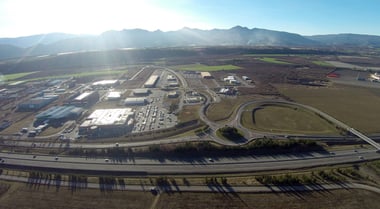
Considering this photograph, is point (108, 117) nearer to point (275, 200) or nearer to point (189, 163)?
point (189, 163)

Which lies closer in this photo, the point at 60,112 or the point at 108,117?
the point at 108,117

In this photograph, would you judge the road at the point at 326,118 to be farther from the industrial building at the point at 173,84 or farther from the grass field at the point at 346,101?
the industrial building at the point at 173,84

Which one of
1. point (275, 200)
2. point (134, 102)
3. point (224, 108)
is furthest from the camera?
point (134, 102)

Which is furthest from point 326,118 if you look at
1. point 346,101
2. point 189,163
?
point 189,163

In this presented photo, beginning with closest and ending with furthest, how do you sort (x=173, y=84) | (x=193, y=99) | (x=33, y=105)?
(x=33, y=105), (x=193, y=99), (x=173, y=84)

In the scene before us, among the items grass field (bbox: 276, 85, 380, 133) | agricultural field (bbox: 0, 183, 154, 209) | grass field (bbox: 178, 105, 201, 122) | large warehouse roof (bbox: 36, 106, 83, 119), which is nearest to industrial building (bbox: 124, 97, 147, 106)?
large warehouse roof (bbox: 36, 106, 83, 119)
